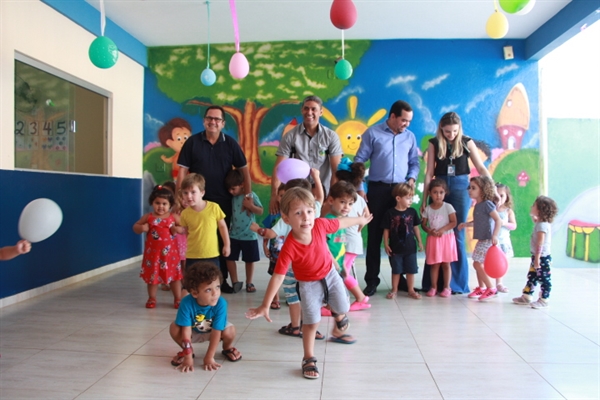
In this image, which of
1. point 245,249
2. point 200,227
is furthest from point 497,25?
point 245,249

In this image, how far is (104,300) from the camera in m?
4.12

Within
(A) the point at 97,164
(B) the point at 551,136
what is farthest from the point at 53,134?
(B) the point at 551,136

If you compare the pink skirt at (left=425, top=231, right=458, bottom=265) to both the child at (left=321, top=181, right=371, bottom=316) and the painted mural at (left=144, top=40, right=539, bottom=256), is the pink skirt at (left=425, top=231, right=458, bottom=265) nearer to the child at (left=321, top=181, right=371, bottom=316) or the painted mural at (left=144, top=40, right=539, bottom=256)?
the child at (left=321, top=181, right=371, bottom=316)

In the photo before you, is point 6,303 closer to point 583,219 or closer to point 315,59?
point 315,59

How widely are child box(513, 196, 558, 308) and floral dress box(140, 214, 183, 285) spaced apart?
2.79 meters

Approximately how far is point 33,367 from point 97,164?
11.0 feet

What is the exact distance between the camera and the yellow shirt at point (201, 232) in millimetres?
3391

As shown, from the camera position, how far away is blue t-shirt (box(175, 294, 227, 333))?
2461 millimetres

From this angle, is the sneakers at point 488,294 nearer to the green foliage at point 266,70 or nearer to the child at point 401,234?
the child at point 401,234

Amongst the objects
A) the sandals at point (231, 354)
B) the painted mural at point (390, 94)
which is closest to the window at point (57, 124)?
the painted mural at point (390, 94)

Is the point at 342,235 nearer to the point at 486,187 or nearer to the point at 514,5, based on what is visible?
the point at 486,187

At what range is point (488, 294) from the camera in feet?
13.5

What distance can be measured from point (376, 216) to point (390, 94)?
8.26 feet

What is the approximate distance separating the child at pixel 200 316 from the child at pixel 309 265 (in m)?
0.28
